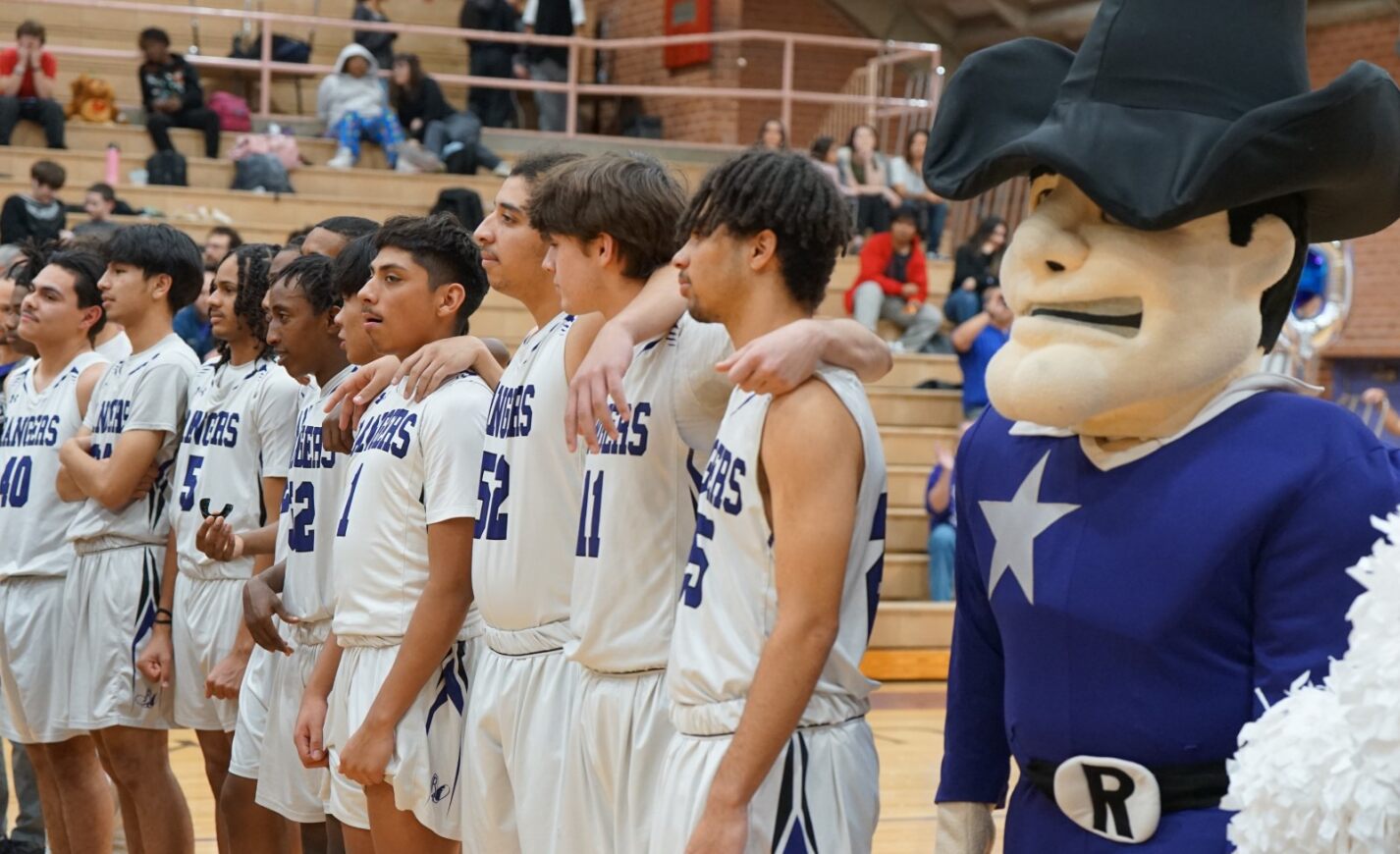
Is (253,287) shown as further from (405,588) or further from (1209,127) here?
(1209,127)

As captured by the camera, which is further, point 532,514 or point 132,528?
point 132,528

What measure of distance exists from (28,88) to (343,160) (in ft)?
6.90

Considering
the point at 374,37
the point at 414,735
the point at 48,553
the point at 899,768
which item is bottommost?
the point at 899,768

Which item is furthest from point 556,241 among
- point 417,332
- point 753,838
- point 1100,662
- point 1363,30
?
point 1363,30

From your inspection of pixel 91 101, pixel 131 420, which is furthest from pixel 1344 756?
pixel 91 101

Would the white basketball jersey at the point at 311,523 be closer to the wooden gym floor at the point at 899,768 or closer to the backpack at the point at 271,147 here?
the wooden gym floor at the point at 899,768

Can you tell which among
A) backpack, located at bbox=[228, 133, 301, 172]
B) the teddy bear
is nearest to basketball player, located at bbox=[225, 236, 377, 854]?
backpack, located at bbox=[228, 133, 301, 172]

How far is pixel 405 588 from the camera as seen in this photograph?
3.05 meters

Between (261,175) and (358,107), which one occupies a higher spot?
(358,107)

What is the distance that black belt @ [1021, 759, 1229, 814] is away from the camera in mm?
1783

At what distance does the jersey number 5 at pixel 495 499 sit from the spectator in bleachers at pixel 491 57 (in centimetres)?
1011

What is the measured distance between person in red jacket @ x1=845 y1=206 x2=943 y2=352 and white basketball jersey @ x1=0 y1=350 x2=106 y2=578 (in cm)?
635

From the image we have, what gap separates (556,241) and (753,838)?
1074 millimetres

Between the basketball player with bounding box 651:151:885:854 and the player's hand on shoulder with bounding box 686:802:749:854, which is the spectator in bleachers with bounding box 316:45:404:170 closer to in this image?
the basketball player with bounding box 651:151:885:854
